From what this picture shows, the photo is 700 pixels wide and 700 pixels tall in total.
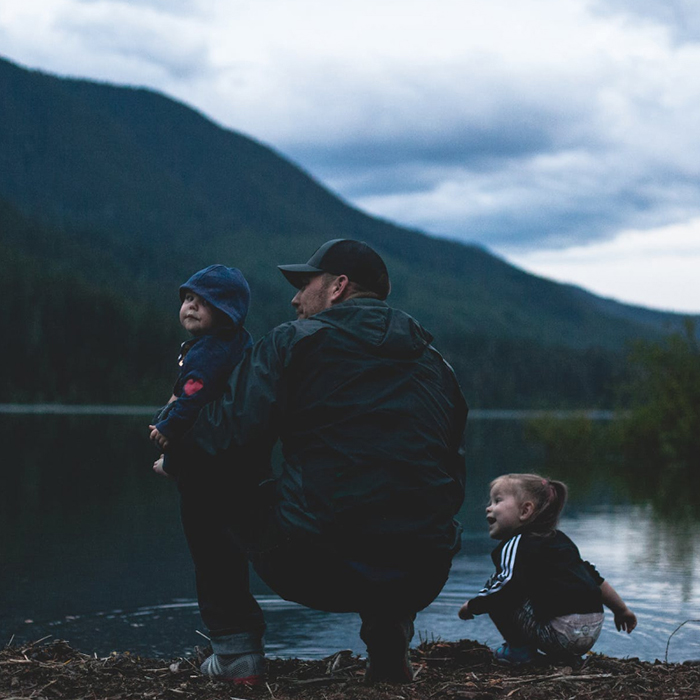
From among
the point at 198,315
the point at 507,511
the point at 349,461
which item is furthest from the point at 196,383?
the point at 507,511

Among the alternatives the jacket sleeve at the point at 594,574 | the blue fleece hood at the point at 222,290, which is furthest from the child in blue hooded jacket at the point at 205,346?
the jacket sleeve at the point at 594,574

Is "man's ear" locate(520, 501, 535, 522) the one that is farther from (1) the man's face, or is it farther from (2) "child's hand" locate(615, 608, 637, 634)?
(1) the man's face

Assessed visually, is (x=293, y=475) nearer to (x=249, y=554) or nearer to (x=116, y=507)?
(x=249, y=554)

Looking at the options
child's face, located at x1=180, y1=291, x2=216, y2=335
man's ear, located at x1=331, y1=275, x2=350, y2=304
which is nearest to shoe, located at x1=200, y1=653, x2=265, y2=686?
child's face, located at x1=180, y1=291, x2=216, y2=335

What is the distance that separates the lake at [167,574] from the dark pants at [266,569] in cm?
168

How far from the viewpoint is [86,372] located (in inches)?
4628

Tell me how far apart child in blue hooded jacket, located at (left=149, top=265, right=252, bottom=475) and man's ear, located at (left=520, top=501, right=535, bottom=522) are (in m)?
1.66

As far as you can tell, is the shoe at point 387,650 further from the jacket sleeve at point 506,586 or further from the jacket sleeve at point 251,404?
the jacket sleeve at point 251,404

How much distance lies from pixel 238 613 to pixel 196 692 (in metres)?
Answer: 0.40

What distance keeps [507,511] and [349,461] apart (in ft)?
4.96

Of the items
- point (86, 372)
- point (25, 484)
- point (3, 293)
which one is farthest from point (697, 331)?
point (3, 293)

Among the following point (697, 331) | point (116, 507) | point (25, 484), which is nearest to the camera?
point (116, 507)

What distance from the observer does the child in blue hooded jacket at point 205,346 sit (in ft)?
14.4

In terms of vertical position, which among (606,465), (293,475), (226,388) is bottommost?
(606,465)
